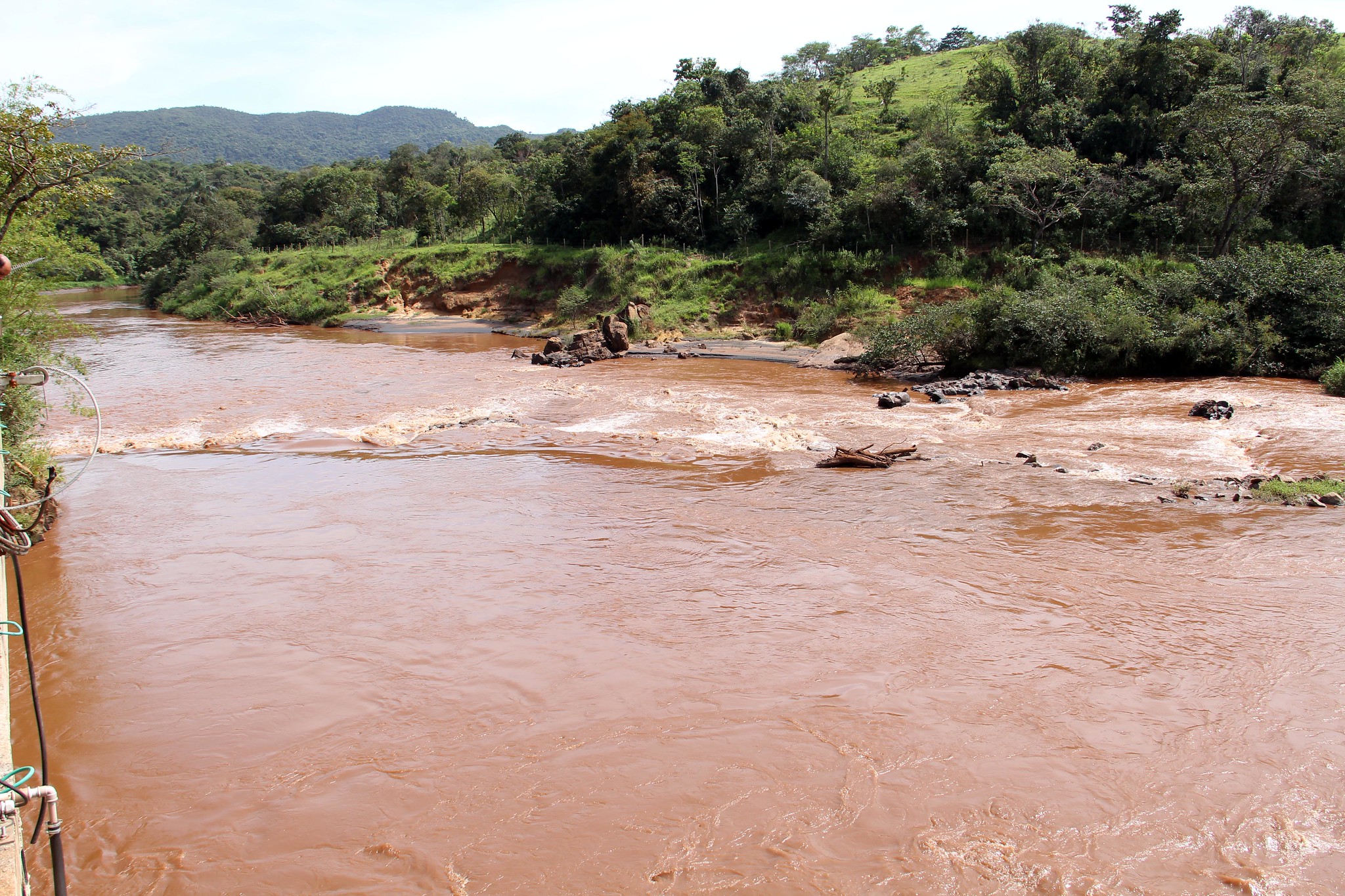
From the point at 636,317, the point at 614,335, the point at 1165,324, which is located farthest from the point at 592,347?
the point at 1165,324

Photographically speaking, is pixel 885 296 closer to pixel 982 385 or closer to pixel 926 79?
pixel 982 385

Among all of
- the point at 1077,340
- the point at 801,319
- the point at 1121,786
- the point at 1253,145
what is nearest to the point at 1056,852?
the point at 1121,786

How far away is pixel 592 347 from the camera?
2661cm

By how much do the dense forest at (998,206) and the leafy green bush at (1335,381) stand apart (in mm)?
2075

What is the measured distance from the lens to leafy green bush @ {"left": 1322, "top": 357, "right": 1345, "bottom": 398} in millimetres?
16609

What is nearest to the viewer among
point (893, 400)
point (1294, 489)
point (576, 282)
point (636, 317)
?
point (1294, 489)

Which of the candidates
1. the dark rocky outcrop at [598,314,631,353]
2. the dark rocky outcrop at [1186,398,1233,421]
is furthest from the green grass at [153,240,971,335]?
the dark rocky outcrop at [1186,398,1233,421]

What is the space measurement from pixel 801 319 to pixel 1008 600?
2211cm

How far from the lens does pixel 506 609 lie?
7.91 metres

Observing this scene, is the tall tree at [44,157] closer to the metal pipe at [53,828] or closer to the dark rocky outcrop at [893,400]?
the metal pipe at [53,828]

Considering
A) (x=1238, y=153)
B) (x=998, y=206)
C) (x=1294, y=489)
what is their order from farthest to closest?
(x=998, y=206), (x=1238, y=153), (x=1294, y=489)

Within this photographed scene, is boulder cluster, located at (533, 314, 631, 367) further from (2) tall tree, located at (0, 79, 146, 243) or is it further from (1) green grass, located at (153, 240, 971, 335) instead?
(2) tall tree, located at (0, 79, 146, 243)

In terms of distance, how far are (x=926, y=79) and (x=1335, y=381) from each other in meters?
40.5

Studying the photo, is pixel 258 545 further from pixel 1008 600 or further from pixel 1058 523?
pixel 1058 523
